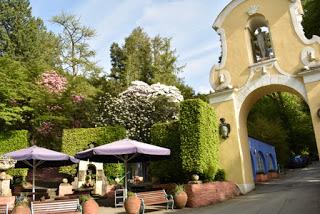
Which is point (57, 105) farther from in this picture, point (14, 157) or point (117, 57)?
point (117, 57)

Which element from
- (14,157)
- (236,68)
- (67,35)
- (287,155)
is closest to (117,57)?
(67,35)

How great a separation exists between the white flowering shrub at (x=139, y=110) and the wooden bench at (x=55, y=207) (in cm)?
1551

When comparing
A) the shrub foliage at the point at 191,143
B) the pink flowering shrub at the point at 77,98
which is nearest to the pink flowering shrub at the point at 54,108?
the pink flowering shrub at the point at 77,98

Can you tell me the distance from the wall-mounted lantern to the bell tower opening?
3403 millimetres

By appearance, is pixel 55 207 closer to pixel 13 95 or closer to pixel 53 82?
pixel 13 95

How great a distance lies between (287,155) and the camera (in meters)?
37.6

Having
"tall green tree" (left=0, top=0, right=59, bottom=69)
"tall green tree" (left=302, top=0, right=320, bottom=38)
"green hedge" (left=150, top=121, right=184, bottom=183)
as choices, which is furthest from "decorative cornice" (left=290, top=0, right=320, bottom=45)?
"tall green tree" (left=0, top=0, right=59, bottom=69)

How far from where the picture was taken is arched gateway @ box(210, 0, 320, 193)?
612 inches

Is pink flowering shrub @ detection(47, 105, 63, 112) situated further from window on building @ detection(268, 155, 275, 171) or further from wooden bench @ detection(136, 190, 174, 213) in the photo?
window on building @ detection(268, 155, 275, 171)

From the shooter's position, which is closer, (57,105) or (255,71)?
(255,71)

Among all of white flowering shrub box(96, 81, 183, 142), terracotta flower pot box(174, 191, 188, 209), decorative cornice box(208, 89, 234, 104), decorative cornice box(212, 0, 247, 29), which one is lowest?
terracotta flower pot box(174, 191, 188, 209)

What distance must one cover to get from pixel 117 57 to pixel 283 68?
28.6 m

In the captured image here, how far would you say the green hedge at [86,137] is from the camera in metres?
22.0

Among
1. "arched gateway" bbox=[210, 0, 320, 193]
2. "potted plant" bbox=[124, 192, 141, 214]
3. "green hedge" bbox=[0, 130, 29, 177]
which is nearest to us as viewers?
"potted plant" bbox=[124, 192, 141, 214]
